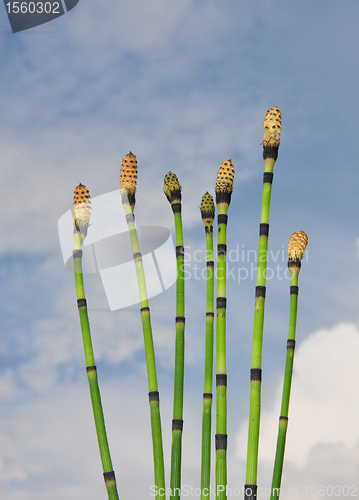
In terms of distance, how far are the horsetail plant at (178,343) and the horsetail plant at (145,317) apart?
124mm

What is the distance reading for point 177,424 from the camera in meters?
4.92

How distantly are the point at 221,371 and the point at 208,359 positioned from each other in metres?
0.28

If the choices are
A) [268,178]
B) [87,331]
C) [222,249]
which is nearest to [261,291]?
[222,249]

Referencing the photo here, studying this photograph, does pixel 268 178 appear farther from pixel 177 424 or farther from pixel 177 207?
pixel 177 424

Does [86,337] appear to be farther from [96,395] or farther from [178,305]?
[178,305]

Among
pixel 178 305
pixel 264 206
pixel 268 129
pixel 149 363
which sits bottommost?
pixel 149 363

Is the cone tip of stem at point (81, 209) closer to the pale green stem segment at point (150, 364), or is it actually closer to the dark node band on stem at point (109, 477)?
the pale green stem segment at point (150, 364)

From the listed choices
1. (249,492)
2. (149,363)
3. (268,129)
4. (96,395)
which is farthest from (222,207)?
(249,492)

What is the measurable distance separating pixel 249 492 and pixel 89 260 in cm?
256

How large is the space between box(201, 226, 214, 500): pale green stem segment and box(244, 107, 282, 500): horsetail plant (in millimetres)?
405

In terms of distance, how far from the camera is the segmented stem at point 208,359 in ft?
15.9

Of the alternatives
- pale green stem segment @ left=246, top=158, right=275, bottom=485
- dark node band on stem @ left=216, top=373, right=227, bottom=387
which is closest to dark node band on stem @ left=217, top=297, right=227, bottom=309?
pale green stem segment @ left=246, top=158, right=275, bottom=485

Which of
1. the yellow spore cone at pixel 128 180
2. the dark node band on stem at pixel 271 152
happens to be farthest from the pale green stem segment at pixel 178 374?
the dark node band on stem at pixel 271 152

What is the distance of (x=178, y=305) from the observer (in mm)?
5199
